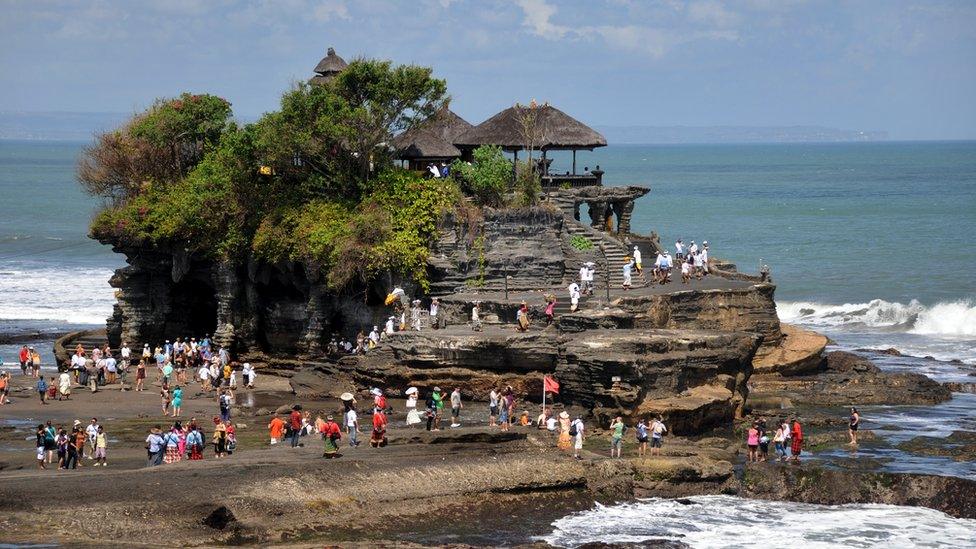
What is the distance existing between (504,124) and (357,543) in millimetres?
24659

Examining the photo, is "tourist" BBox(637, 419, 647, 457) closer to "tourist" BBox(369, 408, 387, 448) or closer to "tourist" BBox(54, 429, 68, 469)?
"tourist" BBox(369, 408, 387, 448)

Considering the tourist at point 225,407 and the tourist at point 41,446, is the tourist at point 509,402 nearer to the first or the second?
the tourist at point 225,407

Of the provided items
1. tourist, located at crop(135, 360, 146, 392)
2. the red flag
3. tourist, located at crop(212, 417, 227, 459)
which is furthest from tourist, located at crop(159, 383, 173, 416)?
the red flag

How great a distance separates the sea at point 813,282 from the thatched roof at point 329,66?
46.3 feet

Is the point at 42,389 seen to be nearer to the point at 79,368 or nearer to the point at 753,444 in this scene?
the point at 79,368

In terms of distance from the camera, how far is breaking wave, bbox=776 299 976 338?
58.6 m

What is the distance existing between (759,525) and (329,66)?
88.6 ft

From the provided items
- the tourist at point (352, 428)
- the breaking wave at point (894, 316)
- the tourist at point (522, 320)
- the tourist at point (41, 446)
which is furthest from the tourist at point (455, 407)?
the breaking wave at point (894, 316)

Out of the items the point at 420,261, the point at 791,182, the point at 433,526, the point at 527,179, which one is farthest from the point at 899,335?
the point at 791,182

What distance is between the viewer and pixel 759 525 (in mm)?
27844

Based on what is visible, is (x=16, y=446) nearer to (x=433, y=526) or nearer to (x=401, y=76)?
(x=433, y=526)

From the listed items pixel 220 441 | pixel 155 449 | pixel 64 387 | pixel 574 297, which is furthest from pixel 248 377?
pixel 155 449

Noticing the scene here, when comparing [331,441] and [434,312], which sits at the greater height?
[434,312]

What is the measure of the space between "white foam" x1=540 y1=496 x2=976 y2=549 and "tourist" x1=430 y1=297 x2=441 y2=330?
12.9 metres
